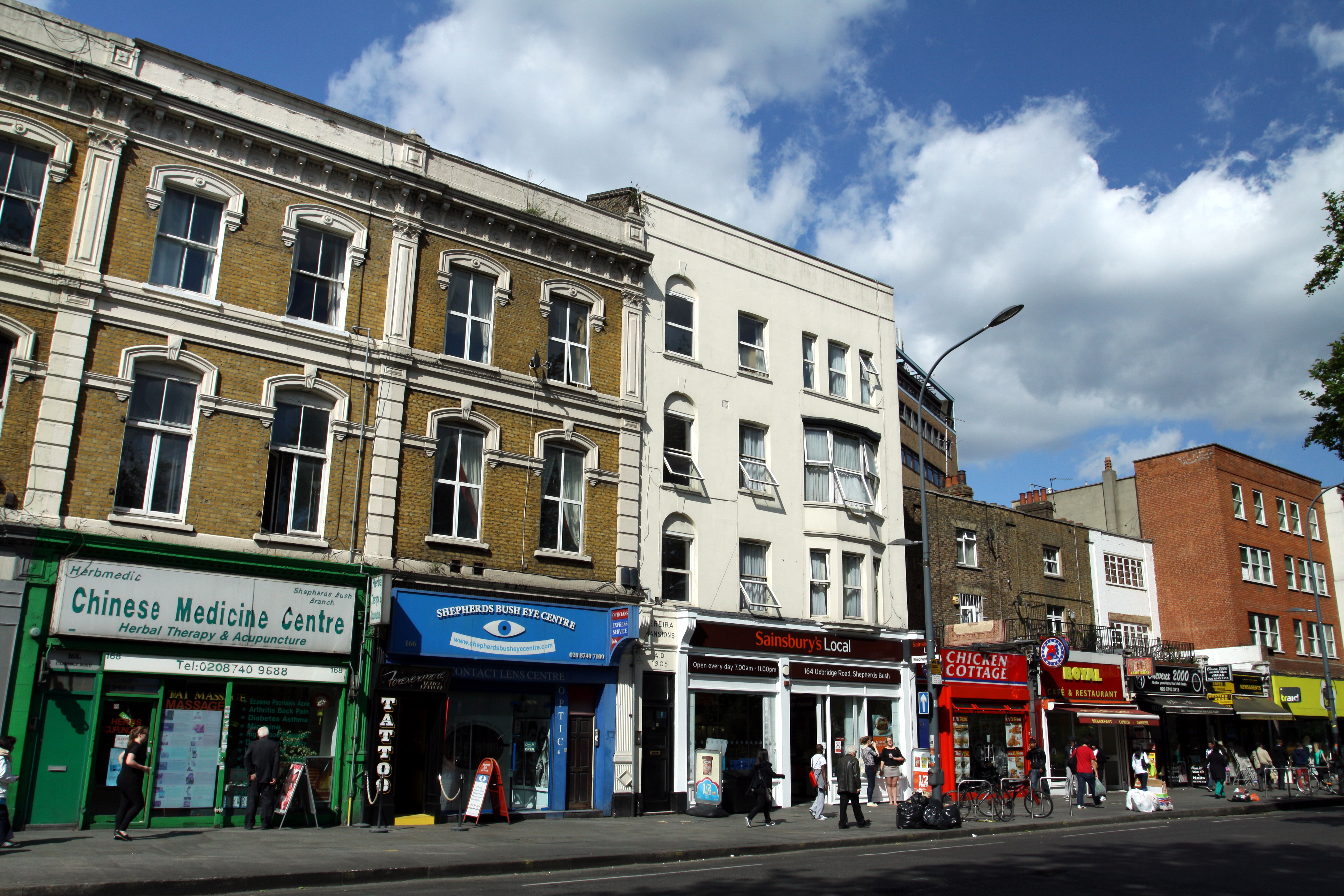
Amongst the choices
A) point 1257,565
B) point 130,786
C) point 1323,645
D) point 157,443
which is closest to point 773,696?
point 130,786

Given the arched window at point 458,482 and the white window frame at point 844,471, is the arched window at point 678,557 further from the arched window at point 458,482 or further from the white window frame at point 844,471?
the arched window at point 458,482

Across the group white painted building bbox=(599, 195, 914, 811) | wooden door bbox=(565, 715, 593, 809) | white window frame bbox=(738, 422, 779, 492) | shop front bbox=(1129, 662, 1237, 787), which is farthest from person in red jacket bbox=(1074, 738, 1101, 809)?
wooden door bbox=(565, 715, 593, 809)

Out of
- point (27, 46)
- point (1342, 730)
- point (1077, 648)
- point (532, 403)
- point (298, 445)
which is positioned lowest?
point (1342, 730)

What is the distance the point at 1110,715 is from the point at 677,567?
660 inches

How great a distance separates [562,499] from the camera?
2138 centimetres

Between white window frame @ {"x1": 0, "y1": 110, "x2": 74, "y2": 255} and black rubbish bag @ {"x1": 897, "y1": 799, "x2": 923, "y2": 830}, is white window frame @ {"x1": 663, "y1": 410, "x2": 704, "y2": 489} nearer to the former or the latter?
black rubbish bag @ {"x1": 897, "y1": 799, "x2": 923, "y2": 830}

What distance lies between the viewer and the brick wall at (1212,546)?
38906 millimetres

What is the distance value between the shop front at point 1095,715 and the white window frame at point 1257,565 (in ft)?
33.4

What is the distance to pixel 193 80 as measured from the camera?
17.9 metres

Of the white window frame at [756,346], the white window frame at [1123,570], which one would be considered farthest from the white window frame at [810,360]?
the white window frame at [1123,570]

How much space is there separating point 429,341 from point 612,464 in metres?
4.96

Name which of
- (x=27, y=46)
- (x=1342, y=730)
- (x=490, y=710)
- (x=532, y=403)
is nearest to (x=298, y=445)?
(x=532, y=403)

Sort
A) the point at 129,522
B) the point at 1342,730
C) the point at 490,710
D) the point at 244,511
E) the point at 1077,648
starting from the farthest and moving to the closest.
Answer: the point at 1342,730 → the point at 1077,648 → the point at 490,710 → the point at 244,511 → the point at 129,522

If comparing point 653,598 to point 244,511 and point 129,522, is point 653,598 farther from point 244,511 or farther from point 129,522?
point 129,522
